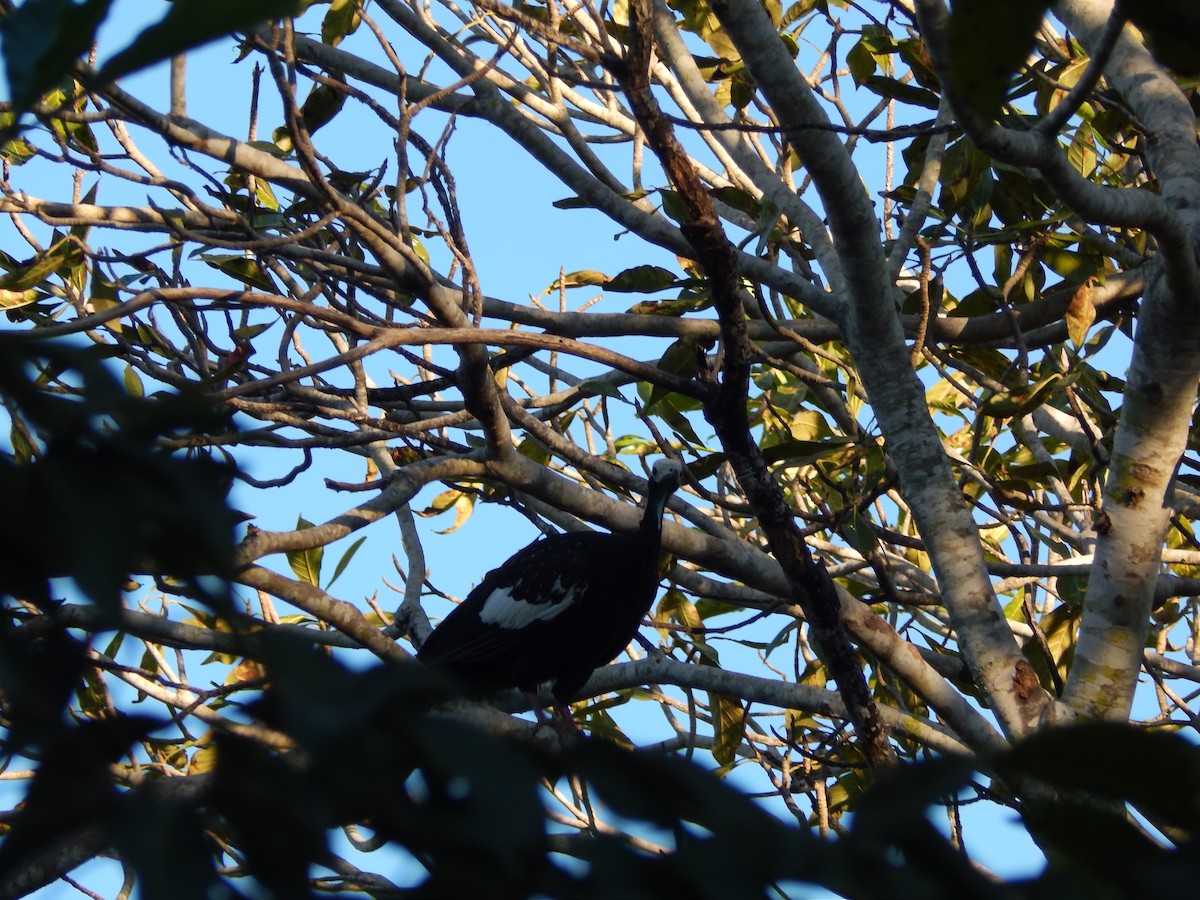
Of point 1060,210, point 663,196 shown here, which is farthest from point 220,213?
point 1060,210

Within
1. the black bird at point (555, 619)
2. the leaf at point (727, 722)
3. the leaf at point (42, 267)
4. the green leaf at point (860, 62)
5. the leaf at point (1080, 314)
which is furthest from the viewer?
the black bird at point (555, 619)

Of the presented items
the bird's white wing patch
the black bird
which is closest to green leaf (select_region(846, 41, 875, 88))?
the black bird

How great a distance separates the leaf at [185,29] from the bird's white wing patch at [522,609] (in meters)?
4.57

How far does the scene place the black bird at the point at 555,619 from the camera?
199 inches

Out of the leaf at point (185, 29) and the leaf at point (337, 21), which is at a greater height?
the leaf at point (337, 21)

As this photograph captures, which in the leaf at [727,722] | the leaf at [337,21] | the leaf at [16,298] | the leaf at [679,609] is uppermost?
the leaf at [337,21]

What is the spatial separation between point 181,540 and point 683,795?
0.33 meters

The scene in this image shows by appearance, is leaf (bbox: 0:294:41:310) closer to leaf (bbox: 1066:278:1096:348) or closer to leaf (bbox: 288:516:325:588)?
leaf (bbox: 288:516:325:588)

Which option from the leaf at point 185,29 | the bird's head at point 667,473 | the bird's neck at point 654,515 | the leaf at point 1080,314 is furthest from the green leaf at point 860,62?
the leaf at point 185,29

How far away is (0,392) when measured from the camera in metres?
0.65

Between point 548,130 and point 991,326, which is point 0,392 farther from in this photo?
point 548,130

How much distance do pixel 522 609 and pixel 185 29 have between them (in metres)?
4.65

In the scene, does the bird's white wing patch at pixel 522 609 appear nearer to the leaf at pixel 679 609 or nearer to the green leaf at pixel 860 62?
the leaf at pixel 679 609

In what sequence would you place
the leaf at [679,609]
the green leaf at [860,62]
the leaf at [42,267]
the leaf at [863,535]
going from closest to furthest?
the leaf at [863,535], the leaf at [42,267], the green leaf at [860,62], the leaf at [679,609]
